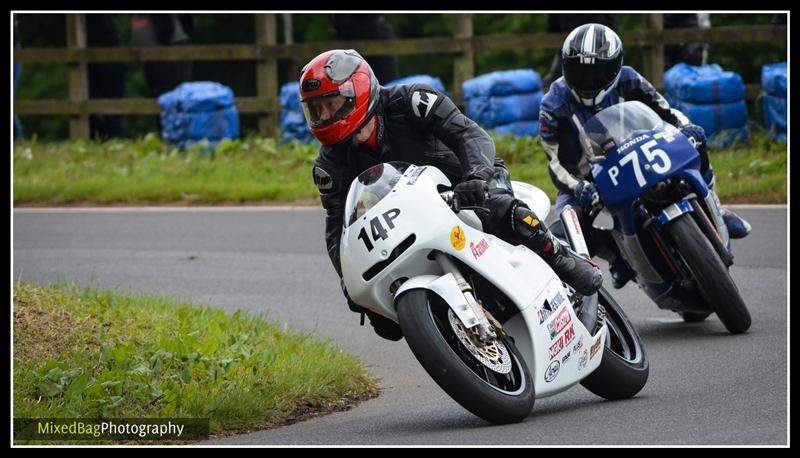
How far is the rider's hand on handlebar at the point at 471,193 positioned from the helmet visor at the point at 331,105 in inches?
Answer: 25.2

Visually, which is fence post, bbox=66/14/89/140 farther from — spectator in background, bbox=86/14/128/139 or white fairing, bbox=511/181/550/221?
white fairing, bbox=511/181/550/221

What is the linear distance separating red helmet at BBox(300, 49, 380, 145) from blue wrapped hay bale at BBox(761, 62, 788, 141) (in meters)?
9.33

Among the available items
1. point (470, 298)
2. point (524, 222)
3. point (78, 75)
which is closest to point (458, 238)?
point (470, 298)

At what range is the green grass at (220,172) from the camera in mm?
14594

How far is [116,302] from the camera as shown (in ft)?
29.7

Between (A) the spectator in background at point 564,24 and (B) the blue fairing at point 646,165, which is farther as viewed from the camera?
(A) the spectator in background at point 564,24

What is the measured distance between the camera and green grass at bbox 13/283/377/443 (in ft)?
22.5

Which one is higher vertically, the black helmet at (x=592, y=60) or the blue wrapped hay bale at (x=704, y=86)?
the black helmet at (x=592, y=60)

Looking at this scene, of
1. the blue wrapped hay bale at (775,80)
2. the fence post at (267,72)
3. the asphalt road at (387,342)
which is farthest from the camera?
the fence post at (267,72)

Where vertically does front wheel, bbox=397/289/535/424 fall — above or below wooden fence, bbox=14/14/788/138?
below

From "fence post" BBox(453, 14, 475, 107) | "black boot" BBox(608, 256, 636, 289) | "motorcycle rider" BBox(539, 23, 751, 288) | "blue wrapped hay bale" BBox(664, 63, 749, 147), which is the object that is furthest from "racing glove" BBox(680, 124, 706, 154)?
"fence post" BBox(453, 14, 475, 107)

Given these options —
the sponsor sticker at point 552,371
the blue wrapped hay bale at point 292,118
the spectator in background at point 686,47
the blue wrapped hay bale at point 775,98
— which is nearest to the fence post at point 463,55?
the blue wrapped hay bale at point 292,118

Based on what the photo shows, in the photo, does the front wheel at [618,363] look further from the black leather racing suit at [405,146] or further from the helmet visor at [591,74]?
the helmet visor at [591,74]

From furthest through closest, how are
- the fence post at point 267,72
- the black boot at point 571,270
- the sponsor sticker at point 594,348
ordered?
the fence post at point 267,72
the black boot at point 571,270
the sponsor sticker at point 594,348
